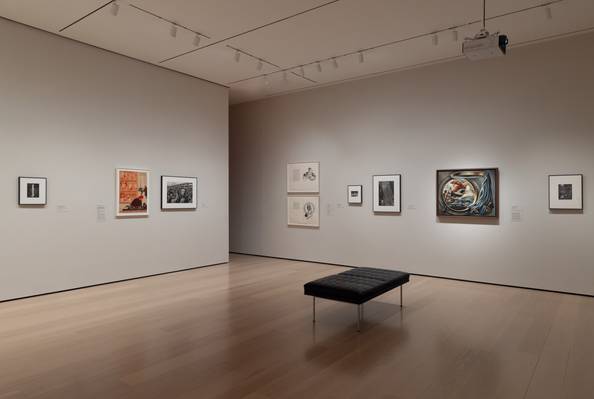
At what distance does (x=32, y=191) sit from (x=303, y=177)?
254 inches

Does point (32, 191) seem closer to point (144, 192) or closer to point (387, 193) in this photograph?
point (144, 192)

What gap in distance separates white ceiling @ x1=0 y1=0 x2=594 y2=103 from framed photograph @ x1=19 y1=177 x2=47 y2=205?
274 cm

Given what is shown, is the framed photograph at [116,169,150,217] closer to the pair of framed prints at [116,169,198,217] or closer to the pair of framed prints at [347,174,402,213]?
the pair of framed prints at [116,169,198,217]

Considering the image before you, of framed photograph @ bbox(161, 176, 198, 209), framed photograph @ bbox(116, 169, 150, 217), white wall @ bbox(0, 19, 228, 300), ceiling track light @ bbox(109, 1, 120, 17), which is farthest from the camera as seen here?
framed photograph @ bbox(161, 176, 198, 209)

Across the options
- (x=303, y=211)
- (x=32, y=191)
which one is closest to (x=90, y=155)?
(x=32, y=191)

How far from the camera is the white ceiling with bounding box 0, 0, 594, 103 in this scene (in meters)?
6.41

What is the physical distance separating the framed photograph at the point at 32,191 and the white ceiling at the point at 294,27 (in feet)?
8.99

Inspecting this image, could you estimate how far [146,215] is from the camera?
908 centimetres

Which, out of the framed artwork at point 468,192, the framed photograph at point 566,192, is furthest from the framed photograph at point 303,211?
the framed photograph at point 566,192

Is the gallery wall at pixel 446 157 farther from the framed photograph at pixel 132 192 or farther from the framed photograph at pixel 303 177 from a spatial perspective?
the framed photograph at pixel 132 192

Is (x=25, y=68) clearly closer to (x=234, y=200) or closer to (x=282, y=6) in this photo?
(x=282, y=6)

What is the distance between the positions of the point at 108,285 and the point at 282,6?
6.23 meters

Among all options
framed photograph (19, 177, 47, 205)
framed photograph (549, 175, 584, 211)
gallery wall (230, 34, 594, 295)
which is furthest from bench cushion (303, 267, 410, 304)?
framed photograph (19, 177, 47, 205)

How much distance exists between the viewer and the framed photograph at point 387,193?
379 inches
